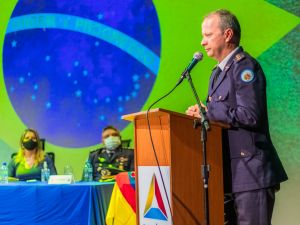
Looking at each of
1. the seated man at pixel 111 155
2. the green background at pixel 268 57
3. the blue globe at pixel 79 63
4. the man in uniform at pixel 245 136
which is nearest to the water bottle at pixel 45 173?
the seated man at pixel 111 155

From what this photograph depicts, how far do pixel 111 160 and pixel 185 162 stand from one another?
323 cm

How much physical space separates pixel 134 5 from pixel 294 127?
2.37 meters

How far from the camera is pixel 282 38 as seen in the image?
4652 mm

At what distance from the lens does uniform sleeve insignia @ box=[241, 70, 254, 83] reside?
2084mm

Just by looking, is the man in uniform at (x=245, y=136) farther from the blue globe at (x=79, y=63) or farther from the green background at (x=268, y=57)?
the blue globe at (x=79, y=63)

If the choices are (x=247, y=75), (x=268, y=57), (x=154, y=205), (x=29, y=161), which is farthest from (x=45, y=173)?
(x=247, y=75)

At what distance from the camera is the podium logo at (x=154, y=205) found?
2037mm

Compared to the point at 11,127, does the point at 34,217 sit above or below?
below

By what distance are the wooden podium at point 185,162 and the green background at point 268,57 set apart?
2.66 metres

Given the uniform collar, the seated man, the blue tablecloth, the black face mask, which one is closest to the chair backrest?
Answer: the seated man

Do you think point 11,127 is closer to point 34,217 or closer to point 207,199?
point 34,217

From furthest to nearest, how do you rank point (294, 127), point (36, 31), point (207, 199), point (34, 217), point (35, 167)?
1. point (36, 31)
2. point (35, 167)
3. point (294, 127)
4. point (34, 217)
5. point (207, 199)

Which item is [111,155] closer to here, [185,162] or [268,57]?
[268,57]

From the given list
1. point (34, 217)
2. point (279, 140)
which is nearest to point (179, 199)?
point (34, 217)
